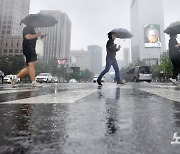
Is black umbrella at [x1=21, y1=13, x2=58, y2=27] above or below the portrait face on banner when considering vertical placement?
below

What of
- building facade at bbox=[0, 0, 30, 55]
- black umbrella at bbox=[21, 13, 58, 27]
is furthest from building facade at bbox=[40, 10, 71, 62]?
black umbrella at bbox=[21, 13, 58, 27]

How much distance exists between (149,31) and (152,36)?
4159 mm

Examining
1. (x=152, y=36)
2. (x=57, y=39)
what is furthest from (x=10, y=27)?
(x=152, y=36)

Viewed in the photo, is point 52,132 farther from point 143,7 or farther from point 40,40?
point 143,7

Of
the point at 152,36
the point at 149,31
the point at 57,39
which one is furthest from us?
the point at 57,39

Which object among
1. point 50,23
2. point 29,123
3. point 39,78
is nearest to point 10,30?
point 39,78

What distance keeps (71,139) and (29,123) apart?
0.55 m

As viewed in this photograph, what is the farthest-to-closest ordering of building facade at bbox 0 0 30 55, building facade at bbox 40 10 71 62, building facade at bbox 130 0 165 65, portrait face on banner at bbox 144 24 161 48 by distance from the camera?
building facade at bbox 40 10 71 62, building facade at bbox 130 0 165 65, portrait face on banner at bbox 144 24 161 48, building facade at bbox 0 0 30 55

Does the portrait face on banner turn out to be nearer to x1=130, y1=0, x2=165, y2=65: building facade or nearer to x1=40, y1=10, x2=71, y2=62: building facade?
x1=130, y1=0, x2=165, y2=65: building facade

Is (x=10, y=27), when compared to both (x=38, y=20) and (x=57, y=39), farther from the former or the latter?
(x=38, y=20)

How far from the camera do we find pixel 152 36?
475ft

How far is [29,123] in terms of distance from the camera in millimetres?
1574

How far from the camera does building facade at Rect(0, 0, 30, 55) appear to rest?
119 meters

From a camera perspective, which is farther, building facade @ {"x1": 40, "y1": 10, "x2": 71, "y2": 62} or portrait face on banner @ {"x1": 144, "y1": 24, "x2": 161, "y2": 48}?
building facade @ {"x1": 40, "y1": 10, "x2": 71, "y2": 62}
